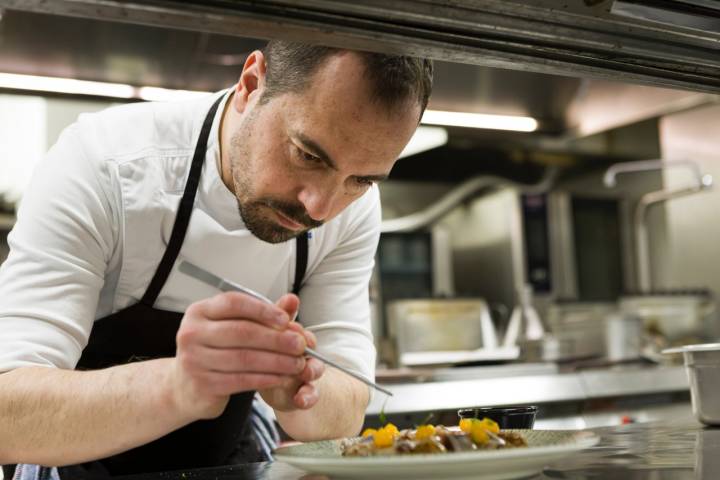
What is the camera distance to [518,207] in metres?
5.23

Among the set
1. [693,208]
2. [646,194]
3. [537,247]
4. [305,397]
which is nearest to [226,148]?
[305,397]

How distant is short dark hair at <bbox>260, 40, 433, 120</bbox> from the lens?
1197 millimetres

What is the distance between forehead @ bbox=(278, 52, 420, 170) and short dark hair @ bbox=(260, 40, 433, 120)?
0.01 m

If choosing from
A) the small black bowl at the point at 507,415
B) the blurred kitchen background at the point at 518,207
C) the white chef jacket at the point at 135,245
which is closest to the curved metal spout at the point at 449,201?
the blurred kitchen background at the point at 518,207

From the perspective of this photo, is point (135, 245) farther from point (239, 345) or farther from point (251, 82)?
point (239, 345)

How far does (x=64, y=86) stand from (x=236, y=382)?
117 inches

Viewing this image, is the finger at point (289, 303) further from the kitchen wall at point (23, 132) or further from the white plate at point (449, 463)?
the kitchen wall at point (23, 132)

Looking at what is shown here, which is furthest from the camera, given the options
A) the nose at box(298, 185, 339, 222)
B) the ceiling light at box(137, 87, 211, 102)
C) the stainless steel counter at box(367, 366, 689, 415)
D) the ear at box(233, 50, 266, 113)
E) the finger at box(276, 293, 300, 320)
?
the ceiling light at box(137, 87, 211, 102)

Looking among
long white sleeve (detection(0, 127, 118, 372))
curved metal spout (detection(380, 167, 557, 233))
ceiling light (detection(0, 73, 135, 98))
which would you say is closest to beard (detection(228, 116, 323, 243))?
long white sleeve (detection(0, 127, 118, 372))

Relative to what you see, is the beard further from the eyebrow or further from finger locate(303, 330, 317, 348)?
finger locate(303, 330, 317, 348)

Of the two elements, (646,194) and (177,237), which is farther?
(646,194)

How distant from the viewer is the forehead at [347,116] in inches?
47.0

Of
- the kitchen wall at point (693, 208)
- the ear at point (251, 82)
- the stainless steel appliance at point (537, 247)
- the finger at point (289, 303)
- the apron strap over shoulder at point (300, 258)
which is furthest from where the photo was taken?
the stainless steel appliance at point (537, 247)

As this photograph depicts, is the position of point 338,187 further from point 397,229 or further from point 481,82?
point 397,229
